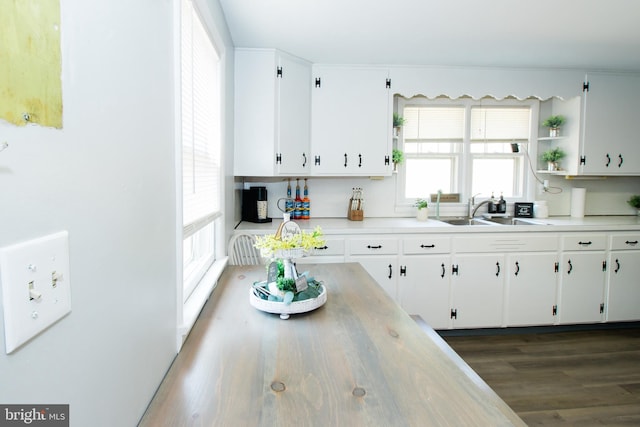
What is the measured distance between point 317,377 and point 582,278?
3.47m

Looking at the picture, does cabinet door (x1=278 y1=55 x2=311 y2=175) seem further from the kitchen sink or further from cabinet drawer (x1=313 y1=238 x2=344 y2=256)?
the kitchen sink

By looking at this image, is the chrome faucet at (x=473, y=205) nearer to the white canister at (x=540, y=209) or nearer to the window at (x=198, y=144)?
the white canister at (x=540, y=209)

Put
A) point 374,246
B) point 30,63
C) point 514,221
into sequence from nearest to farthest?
point 30,63
point 374,246
point 514,221

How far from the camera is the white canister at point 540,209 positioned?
392cm

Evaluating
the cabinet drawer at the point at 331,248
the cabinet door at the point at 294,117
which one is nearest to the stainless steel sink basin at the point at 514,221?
the cabinet drawer at the point at 331,248

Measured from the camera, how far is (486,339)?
3.47m

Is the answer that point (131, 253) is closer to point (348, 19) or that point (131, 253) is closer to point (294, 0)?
point (294, 0)

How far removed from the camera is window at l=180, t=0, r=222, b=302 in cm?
151

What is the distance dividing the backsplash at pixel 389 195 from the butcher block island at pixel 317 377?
7.47ft

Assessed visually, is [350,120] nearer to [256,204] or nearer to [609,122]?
[256,204]

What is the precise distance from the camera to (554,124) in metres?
3.92

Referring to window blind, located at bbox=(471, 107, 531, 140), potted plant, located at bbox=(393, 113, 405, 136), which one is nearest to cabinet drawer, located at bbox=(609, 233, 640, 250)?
window blind, located at bbox=(471, 107, 531, 140)

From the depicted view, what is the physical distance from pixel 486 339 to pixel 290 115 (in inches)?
103

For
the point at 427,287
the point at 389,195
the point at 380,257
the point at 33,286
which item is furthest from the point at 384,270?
the point at 33,286
